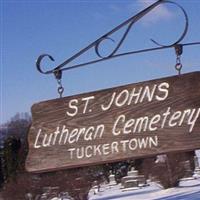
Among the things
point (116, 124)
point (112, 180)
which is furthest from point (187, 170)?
point (116, 124)

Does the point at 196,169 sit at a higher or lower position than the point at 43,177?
higher

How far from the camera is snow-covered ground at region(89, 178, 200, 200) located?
742 inches

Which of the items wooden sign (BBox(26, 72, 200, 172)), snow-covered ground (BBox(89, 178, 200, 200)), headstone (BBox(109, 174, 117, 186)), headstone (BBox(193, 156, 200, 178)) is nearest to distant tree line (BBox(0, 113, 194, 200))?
snow-covered ground (BBox(89, 178, 200, 200))

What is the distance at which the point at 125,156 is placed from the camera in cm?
284

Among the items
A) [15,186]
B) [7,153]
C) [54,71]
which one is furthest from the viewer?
[7,153]

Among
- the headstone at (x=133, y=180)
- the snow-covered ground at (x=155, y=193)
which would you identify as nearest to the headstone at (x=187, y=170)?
the snow-covered ground at (x=155, y=193)

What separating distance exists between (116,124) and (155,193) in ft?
60.9

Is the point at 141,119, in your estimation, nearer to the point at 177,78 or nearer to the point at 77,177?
the point at 177,78

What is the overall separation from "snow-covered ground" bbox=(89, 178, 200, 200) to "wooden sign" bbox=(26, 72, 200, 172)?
1473 centimetres

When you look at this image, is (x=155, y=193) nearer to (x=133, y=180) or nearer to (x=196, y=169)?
(x=133, y=180)

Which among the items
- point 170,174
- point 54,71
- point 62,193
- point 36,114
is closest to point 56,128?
point 36,114

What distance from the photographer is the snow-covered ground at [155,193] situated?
18.9 m

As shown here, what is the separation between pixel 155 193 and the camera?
2102 cm

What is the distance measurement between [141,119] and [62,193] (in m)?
14.2
